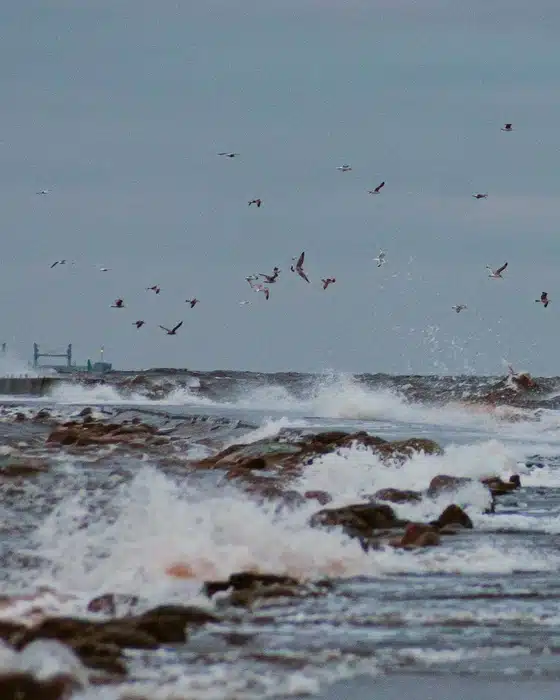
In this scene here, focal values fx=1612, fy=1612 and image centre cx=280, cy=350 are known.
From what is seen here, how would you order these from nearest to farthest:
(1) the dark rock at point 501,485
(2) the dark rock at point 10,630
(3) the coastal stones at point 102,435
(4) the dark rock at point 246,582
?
1. (2) the dark rock at point 10,630
2. (4) the dark rock at point 246,582
3. (1) the dark rock at point 501,485
4. (3) the coastal stones at point 102,435

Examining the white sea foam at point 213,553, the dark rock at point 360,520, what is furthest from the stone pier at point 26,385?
the white sea foam at point 213,553

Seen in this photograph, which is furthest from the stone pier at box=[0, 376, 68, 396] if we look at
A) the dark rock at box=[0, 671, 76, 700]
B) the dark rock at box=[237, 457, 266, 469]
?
the dark rock at box=[0, 671, 76, 700]

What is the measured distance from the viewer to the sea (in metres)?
8.89

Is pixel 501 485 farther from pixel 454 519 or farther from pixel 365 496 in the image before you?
pixel 454 519

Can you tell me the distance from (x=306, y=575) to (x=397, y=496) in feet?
22.6

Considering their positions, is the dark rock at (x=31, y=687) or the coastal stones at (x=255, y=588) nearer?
the dark rock at (x=31, y=687)

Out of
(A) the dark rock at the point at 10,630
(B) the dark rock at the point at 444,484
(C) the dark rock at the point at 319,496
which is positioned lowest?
(A) the dark rock at the point at 10,630

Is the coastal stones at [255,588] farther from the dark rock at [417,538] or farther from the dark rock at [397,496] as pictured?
the dark rock at [397,496]

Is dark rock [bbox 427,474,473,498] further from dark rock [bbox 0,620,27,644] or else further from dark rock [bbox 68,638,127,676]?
dark rock [bbox 68,638,127,676]

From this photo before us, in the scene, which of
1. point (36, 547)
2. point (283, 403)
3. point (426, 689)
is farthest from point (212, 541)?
point (283, 403)

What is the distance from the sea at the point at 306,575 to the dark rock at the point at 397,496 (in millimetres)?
252

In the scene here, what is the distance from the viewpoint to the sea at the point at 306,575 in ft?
29.2

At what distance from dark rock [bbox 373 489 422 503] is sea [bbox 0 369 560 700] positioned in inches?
9.9

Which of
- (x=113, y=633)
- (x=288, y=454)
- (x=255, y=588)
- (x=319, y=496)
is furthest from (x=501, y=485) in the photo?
(x=113, y=633)
